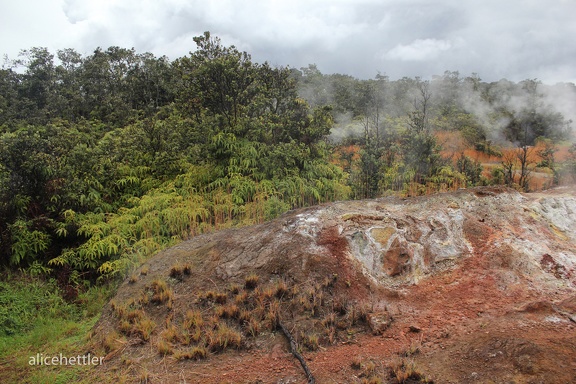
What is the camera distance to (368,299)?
14.3 ft

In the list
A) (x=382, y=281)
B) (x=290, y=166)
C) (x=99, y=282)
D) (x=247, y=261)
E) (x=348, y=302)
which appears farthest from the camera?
(x=290, y=166)

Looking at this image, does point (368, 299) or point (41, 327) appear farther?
point (41, 327)

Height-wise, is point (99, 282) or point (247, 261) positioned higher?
point (247, 261)

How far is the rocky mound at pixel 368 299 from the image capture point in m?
3.43

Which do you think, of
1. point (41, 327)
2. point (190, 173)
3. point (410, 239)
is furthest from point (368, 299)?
point (190, 173)

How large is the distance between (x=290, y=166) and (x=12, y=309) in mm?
5721

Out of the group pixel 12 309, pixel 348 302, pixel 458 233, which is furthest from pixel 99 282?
pixel 458 233

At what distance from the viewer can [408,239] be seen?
16.6ft

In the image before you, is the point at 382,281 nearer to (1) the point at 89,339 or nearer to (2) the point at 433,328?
(2) the point at 433,328

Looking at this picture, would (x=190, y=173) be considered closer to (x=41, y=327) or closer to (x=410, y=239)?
(x=41, y=327)

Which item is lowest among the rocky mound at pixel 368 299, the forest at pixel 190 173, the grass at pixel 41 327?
the grass at pixel 41 327

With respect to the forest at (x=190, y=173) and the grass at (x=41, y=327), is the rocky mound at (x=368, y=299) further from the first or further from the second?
the forest at (x=190, y=173)

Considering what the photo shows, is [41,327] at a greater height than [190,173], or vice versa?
[190,173]

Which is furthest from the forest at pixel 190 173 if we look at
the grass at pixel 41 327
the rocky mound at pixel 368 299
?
the rocky mound at pixel 368 299
